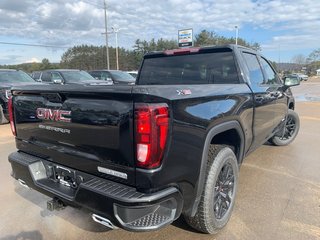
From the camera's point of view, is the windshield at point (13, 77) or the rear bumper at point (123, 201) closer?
the rear bumper at point (123, 201)

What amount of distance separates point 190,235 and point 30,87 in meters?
2.14

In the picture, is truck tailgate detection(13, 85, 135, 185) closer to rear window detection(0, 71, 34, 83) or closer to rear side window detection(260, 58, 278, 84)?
rear side window detection(260, 58, 278, 84)

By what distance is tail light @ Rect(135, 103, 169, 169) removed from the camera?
2.21 m

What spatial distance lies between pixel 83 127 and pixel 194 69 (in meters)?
2.18

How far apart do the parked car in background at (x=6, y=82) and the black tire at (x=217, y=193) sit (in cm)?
719

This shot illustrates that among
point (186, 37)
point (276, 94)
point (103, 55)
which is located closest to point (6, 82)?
point (276, 94)

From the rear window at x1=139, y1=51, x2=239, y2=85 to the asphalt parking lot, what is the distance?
5.06 ft

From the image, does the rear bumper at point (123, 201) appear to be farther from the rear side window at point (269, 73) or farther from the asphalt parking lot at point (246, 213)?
the rear side window at point (269, 73)

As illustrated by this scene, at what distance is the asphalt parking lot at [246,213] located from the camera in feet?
10.3

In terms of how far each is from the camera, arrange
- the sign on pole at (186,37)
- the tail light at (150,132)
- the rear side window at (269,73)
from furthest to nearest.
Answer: the sign on pole at (186,37) < the rear side window at (269,73) < the tail light at (150,132)

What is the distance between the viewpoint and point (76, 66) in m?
74.7

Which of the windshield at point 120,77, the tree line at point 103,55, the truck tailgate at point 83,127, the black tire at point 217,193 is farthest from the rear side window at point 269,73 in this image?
the tree line at point 103,55

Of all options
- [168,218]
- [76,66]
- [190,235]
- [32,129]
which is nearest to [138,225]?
[168,218]

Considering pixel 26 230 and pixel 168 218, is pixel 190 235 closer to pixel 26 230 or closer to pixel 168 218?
pixel 168 218
